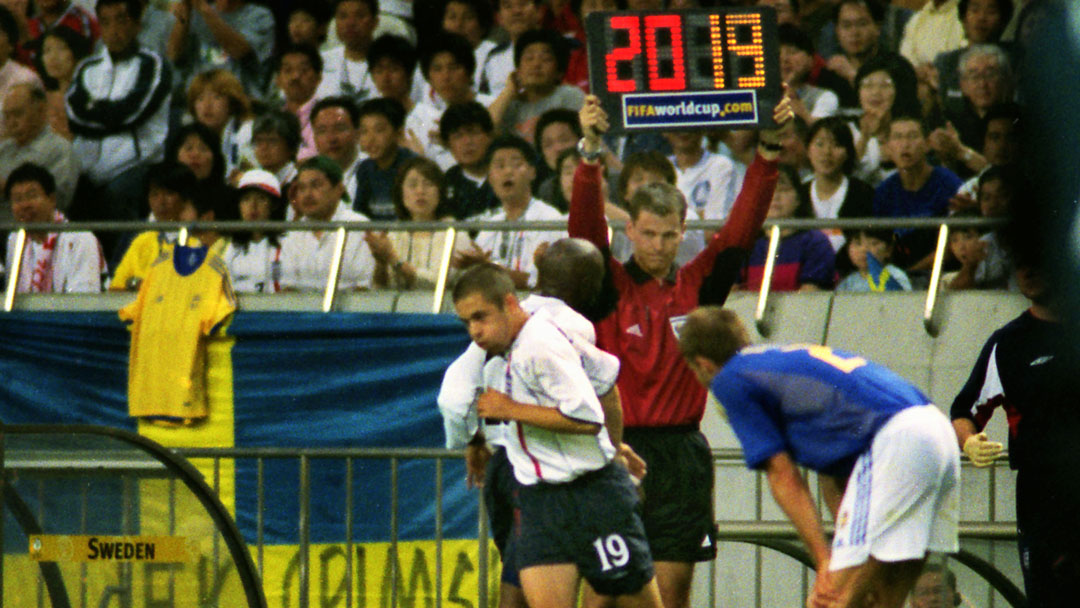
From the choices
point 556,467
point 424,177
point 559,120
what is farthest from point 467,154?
point 556,467

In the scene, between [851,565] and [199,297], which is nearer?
[851,565]

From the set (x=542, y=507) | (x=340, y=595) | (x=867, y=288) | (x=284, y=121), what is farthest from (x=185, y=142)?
(x=542, y=507)

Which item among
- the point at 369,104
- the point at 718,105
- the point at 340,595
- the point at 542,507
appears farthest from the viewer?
the point at 369,104

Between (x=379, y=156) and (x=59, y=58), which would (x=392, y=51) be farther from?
(x=59, y=58)

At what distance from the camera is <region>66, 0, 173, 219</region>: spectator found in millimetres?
12312

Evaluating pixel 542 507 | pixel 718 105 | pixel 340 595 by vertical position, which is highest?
pixel 718 105

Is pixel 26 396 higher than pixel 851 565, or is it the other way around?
pixel 26 396

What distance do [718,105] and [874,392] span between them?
2194mm

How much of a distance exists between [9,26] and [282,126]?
324 centimetres

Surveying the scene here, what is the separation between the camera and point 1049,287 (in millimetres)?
3590

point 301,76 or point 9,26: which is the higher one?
point 9,26

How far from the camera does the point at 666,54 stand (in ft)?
23.6

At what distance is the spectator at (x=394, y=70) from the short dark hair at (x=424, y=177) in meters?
1.75

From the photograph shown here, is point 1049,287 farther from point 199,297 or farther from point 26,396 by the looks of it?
point 26,396
